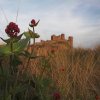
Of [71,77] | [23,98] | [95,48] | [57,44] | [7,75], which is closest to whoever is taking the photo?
[7,75]

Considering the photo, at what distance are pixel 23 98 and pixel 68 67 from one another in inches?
116

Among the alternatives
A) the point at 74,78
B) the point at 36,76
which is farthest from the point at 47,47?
the point at 36,76

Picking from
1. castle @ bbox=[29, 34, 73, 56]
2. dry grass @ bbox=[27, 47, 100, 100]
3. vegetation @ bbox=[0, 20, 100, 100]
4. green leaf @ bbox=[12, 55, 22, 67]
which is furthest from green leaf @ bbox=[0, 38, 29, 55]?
castle @ bbox=[29, 34, 73, 56]

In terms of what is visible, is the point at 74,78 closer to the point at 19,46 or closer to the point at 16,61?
the point at 16,61

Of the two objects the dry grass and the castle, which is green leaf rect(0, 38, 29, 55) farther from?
the castle

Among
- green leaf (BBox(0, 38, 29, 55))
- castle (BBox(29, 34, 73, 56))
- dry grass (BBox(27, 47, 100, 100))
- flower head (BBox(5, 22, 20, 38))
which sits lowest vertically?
dry grass (BBox(27, 47, 100, 100))

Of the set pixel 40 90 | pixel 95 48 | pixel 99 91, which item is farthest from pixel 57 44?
pixel 40 90

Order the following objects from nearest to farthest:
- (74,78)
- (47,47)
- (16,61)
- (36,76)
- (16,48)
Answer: (16,48)
(16,61)
(36,76)
(74,78)
(47,47)

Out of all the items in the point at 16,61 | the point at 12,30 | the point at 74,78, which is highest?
the point at 12,30

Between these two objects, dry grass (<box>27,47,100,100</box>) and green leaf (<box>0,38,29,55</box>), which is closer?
green leaf (<box>0,38,29,55</box>)

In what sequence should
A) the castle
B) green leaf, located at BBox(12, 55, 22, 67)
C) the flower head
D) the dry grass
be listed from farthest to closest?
the castle → the dry grass → green leaf, located at BBox(12, 55, 22, 67) → the flower head

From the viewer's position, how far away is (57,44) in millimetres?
11422

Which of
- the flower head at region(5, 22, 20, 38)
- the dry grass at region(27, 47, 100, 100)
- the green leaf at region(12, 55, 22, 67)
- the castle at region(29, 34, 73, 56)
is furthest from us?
the castle at region(29, 34, 73, 56)

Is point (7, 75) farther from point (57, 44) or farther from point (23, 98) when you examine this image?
point (57, 44)
